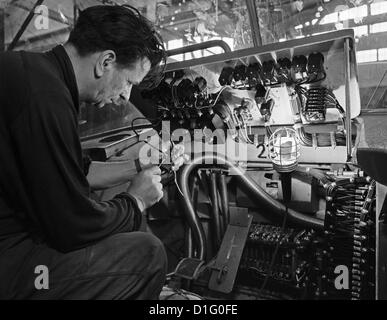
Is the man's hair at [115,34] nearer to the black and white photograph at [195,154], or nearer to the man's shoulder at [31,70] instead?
the black and white photograph at [195,154]

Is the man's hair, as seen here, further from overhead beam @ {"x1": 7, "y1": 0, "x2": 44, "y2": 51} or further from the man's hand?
overhead beam @ {"x1": 7, "y1": 0, "x2": 44, "y2": 51}

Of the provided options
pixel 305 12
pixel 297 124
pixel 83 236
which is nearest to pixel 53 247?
pixel 83 236

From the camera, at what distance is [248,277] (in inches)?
76.7

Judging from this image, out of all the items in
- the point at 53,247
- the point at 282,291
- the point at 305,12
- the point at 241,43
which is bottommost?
the point at 282,291

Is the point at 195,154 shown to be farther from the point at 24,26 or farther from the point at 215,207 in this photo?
the point at 24,26

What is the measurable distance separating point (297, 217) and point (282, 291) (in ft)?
1.39

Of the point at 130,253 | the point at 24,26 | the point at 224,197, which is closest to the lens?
the point at 130,253

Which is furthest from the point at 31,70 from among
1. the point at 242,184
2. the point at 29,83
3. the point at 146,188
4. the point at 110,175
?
the point at 242,184

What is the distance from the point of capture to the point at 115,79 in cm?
113

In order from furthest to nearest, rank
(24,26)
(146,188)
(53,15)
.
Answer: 1. (53,15)
2. (24,26)
3. (146,188)

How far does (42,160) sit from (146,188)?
45 cm

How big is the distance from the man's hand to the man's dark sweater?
232 mm

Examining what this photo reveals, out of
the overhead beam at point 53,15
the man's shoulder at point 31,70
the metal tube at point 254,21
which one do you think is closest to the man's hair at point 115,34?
the man's shoulder at point 31,70

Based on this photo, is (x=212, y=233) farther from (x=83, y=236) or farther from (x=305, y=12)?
(x=305, y=12)
